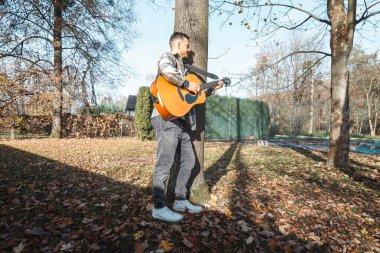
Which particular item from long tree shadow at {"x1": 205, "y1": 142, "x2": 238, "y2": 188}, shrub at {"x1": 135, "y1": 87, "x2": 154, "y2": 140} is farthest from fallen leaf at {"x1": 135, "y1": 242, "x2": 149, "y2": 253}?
shrub at {"x1": 135, "y1": 87, "x2": 154, "y2": 140}

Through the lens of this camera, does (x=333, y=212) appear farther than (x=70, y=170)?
No

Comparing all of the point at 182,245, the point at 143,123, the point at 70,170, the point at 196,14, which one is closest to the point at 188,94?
the point at 196,14

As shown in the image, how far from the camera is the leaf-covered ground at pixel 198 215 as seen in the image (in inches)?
99.6

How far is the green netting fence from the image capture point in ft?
56.2

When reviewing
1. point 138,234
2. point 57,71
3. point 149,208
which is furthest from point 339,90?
point 57,71

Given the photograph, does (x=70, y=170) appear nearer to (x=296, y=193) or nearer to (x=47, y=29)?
(x=296, y=193)

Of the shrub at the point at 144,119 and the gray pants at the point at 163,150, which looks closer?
the gray pants at the point at 163,150

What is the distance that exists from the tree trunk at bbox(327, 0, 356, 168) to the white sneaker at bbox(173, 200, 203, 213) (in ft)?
15.8

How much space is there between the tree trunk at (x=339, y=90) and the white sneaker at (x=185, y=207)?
4.82 metres

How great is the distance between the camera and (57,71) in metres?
14.1

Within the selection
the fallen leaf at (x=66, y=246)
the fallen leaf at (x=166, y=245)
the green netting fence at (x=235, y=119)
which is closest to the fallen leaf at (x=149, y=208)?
the fallen leaf at (x=166, y=245)

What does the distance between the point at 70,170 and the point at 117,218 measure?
10.5 ft

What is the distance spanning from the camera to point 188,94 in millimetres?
3025

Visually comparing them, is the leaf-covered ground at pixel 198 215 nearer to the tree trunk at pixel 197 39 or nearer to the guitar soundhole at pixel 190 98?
the tree trunk at pixel 197 39
